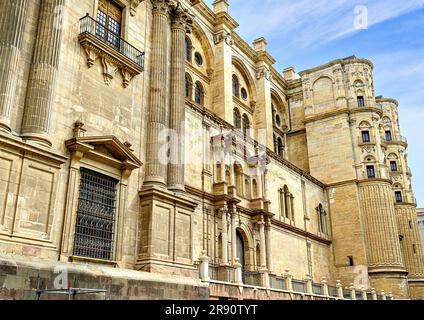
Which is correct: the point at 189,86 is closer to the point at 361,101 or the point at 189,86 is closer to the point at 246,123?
the point at 246,123

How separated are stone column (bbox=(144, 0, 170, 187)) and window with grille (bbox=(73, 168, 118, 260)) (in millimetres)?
1743

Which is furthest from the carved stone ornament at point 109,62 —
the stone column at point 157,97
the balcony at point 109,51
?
the stone column at point 157,97

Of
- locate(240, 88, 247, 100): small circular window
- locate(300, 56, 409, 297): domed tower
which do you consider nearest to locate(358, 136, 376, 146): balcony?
locate(300, 56, 409, 297): domed tower

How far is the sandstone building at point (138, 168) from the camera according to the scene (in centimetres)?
1104

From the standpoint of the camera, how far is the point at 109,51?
14.5 meters

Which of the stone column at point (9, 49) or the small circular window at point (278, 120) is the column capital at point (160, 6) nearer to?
the stone column at point (9, 49)

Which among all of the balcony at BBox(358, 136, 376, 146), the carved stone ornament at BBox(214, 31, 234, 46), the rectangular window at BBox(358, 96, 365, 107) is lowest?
the balcony at BBox(358, 136, 376, 146)

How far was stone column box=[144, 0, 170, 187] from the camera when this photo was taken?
608 inches

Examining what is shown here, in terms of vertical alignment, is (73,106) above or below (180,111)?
below

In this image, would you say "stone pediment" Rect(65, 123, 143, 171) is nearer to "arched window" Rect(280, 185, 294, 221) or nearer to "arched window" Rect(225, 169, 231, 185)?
"arched window" Rect(225, 169, 231, 185)

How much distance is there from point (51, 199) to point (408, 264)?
4159 cm

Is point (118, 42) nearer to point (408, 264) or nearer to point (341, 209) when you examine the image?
point (341, 209)

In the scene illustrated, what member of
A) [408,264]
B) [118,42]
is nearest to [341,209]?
[408,264]
